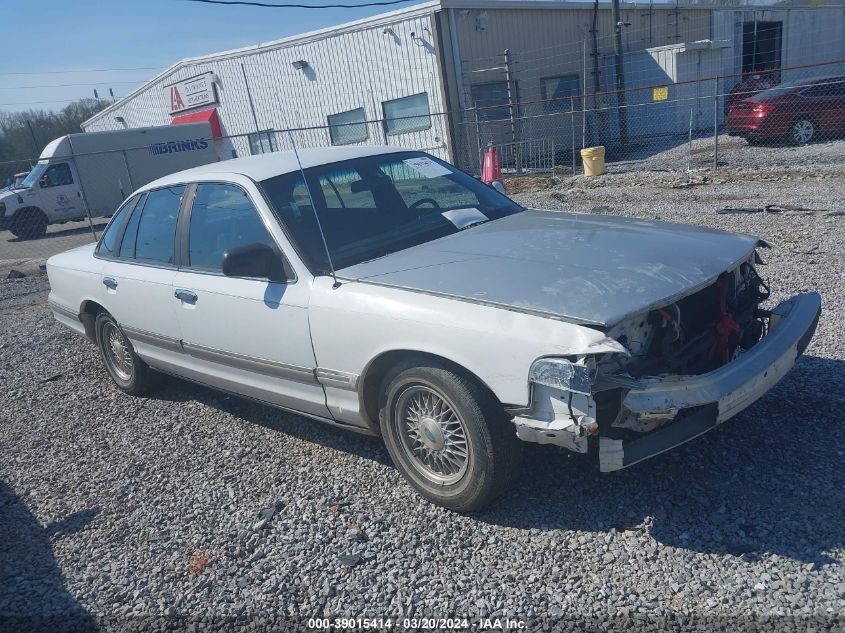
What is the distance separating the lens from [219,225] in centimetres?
445

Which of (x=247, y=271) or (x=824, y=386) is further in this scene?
(x=824, y=386)

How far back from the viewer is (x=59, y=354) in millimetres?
7227

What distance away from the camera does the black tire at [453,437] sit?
10.4 feet

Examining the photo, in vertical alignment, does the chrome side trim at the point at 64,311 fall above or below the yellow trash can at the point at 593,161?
above

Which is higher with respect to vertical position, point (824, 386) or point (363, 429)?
point (363, 429)

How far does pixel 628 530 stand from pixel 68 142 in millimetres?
19869

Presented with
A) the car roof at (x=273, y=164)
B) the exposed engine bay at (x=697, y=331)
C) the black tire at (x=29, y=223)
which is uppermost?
the car roof at (x=273, y=164)

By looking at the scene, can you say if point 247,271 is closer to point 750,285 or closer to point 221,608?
point 221,608

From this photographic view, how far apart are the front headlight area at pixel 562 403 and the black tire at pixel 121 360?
11.8 feet

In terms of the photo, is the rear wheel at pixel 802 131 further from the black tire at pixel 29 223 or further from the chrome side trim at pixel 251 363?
the black tire at pixel 29 223

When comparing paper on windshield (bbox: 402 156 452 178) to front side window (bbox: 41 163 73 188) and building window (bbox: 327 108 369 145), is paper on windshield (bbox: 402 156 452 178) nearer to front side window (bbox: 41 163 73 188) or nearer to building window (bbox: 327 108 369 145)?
building window (bbox: 327 108 369 145)

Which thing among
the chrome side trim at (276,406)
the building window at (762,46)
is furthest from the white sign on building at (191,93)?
the chrome side trim at (276,406)

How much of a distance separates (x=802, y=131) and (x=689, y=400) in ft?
53.3

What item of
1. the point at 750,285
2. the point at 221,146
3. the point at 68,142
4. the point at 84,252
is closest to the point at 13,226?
the point at 68,142
